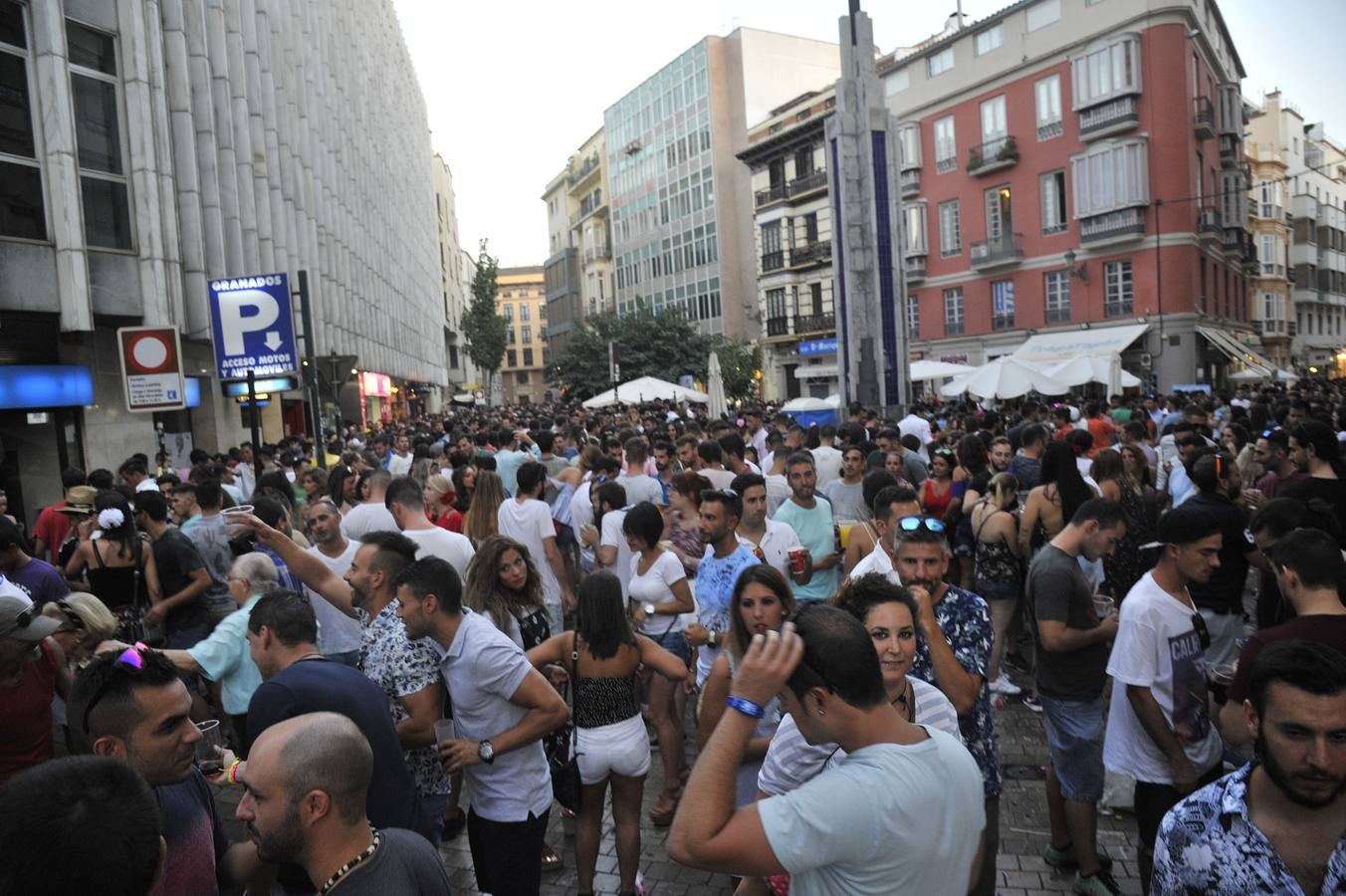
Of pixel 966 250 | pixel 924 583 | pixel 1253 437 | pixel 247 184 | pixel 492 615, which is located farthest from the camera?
pixel 966 250

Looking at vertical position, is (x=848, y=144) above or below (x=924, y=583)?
above

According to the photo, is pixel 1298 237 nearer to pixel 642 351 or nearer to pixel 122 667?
pixel 642 351

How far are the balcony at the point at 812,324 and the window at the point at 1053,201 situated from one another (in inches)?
518

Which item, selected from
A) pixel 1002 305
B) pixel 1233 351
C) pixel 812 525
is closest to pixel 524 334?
pixel 1002 305

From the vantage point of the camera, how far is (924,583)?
379cm

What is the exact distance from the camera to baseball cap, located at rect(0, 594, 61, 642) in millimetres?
3697

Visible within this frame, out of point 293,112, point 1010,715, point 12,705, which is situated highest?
point 293,112

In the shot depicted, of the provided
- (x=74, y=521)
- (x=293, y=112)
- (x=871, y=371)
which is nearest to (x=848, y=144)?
(x=871, y=371)

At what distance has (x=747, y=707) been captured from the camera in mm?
2104

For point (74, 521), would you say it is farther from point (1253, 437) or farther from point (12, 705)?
point (1253, 437)

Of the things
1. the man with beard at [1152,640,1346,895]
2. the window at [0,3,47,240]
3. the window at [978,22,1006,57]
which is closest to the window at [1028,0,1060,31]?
the window at [978,22,1006,57]

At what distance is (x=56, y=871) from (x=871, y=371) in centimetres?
1857

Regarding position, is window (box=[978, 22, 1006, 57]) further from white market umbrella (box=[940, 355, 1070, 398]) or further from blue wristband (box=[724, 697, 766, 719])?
blue wristband (box=[724, 697, 766, 719])

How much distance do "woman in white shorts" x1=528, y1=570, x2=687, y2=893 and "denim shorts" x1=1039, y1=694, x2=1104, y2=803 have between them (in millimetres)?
1897
